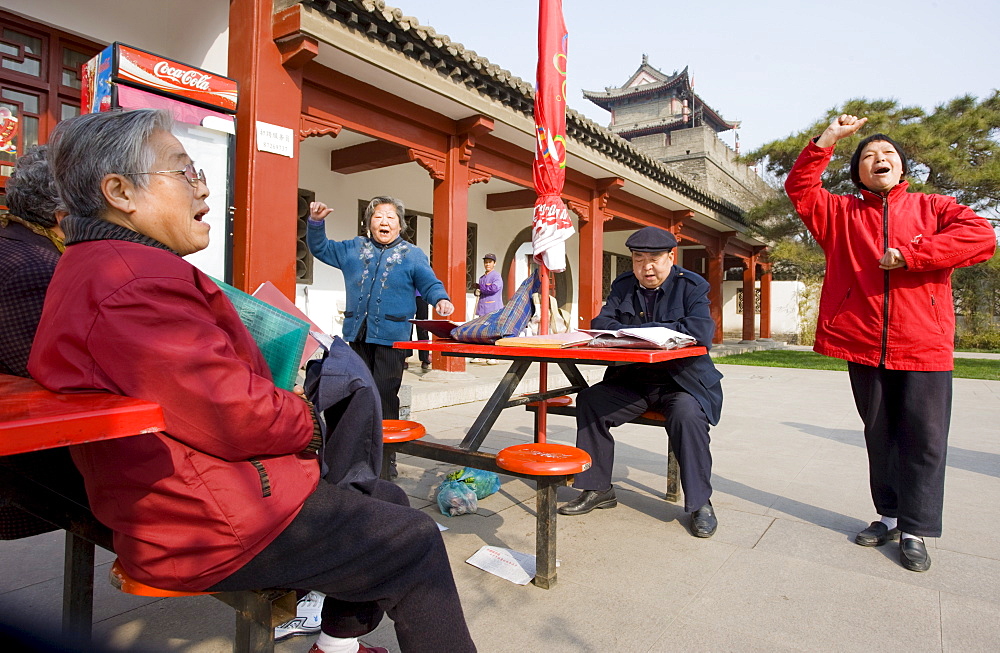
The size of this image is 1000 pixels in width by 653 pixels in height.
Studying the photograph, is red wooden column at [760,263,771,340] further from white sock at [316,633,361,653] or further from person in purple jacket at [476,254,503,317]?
white sock at [316,633,361,653]

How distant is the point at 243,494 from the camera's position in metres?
1.06

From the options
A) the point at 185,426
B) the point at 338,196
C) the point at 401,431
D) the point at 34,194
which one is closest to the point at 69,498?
the point at 185,426

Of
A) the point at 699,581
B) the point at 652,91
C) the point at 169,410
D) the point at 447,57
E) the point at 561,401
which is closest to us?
the point at 169,410

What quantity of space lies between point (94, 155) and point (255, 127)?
13.4 feet

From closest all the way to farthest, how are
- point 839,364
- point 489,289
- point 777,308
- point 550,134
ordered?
point 550,134 → point 489,289 → point 839,364 → point 777,308

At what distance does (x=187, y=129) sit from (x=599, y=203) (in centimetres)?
709

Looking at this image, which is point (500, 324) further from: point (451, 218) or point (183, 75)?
point (451, 218)

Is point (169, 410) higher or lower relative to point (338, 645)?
higher

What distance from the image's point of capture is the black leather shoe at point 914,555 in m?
2.28

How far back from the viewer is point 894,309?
95.3 inches

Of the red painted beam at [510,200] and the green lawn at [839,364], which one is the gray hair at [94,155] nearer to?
the red painted beam at [510,200]

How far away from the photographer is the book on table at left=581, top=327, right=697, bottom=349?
2307 mm

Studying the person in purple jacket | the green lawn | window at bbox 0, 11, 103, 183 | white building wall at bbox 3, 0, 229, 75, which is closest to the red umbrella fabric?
white building wall at bbox 3, 0, 229, 75

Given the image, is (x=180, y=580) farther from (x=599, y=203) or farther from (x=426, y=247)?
(x=599, y=203)
